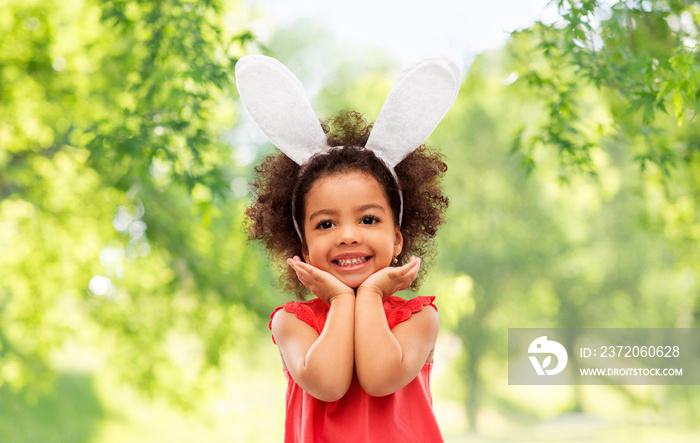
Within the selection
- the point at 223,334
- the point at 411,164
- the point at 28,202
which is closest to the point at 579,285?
the point at 223,334

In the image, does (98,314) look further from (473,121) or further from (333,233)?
(473,121)

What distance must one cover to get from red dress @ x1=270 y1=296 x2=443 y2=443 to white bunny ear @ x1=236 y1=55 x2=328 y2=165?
0.43m

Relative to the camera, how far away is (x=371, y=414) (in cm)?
154

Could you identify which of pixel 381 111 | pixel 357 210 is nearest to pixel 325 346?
pixel 357 210

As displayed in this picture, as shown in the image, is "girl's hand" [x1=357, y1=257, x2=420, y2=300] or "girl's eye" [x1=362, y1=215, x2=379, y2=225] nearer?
"girl's hand" [x1=357, y1=257, x2=420, y2=300]

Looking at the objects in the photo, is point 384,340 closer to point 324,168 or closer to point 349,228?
point 349,228

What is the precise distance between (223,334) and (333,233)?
5505 millimetres

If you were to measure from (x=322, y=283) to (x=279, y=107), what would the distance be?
51cm

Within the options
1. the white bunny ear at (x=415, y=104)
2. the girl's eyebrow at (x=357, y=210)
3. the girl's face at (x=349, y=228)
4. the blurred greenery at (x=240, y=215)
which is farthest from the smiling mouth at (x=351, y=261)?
the blurred greenery at (x=240, y=215)

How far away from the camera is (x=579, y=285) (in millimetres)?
12625

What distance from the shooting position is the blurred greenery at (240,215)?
3.43m

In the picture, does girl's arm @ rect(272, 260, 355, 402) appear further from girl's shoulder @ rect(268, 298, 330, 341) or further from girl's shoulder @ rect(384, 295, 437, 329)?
girl's shoulder @ rect(384, 295, 437, 329)

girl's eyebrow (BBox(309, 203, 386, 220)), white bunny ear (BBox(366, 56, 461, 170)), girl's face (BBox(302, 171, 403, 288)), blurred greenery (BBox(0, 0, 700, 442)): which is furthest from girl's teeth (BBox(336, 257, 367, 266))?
blurred greenery (BBox(0, 0, 700, 442))

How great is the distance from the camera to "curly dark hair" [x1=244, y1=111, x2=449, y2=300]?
66.5 inches
